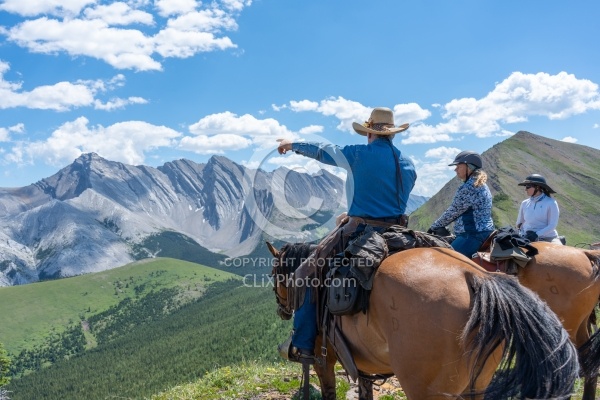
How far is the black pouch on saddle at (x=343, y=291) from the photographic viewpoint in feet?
18.2

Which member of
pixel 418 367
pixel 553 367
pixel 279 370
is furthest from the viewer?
pixel 279 370

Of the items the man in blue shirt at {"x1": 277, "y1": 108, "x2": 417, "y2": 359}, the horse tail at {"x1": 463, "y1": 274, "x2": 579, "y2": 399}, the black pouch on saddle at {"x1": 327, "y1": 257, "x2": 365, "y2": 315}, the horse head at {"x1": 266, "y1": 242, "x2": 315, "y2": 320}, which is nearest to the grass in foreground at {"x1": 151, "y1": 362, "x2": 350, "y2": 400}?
the horse head at {"x1": 266, "y1": 242, "x2": 315, "y2": 320}

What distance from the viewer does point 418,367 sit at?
15.3ft

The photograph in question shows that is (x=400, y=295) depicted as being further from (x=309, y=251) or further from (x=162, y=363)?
(x=162, y=363)

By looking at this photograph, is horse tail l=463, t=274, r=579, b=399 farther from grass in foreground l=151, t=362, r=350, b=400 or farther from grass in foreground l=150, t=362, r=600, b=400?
grass in foreground l=151, t=362, r=350, b=400

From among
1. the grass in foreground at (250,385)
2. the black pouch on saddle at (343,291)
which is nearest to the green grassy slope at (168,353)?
the grass in foreground at (250,385)

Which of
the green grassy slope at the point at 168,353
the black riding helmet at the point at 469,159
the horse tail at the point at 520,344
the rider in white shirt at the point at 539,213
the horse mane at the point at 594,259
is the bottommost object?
the green grassy slope at the point at 168,353

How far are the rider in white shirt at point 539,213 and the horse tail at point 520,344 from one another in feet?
17.7

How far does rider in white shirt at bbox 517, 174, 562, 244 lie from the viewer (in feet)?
31.0

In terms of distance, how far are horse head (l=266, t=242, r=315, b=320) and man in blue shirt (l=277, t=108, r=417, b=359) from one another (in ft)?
6.53

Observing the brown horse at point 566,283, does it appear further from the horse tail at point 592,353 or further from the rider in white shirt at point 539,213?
the rider in white shirt at point 539,213

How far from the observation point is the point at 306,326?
6832 mm

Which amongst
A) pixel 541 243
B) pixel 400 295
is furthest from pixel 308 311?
pixel 541 243

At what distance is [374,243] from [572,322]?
457cm
